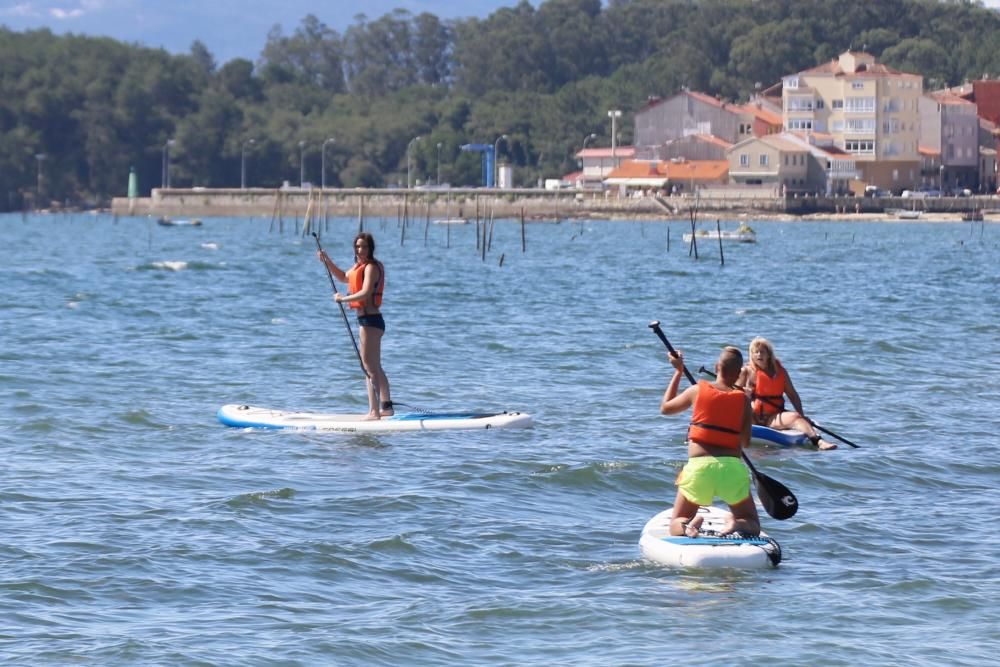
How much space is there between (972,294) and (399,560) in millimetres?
38114

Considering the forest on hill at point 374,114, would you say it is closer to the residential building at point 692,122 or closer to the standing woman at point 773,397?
the residential building at point 692,122

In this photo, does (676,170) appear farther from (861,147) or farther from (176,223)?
(176,223)

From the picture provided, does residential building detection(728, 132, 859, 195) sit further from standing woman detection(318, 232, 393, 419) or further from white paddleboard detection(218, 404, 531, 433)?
standing woman detection(318, 232, 393, 419)

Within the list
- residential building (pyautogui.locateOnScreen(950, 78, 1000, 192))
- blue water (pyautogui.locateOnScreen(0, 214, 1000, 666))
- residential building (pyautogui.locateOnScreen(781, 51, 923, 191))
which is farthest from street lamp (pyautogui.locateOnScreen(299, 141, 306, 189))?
blue water (pyautogui.locateOnScreen(0, 214, 1000, 666))

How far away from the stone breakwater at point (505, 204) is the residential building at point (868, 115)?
1007cm

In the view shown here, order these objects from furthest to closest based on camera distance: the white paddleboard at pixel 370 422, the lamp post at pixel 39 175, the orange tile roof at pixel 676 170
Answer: the lamp post at pixel 39 175
the orange tile roof at pixel 676 170
the white paddleboard at pixel 370 422

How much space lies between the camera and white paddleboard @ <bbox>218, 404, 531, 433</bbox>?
19406 millimetres

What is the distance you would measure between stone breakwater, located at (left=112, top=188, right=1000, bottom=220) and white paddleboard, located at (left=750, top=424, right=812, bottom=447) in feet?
340

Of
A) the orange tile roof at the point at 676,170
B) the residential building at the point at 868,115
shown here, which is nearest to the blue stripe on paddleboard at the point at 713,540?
the orange tile roof at the point at 676,170

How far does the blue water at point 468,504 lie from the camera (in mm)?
11391

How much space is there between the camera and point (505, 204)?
14700 centimetres

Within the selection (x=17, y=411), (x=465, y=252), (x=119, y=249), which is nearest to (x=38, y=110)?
(x=119, y=249)

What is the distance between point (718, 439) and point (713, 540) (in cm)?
77

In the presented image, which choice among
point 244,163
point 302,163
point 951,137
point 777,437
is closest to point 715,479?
point 777,437
